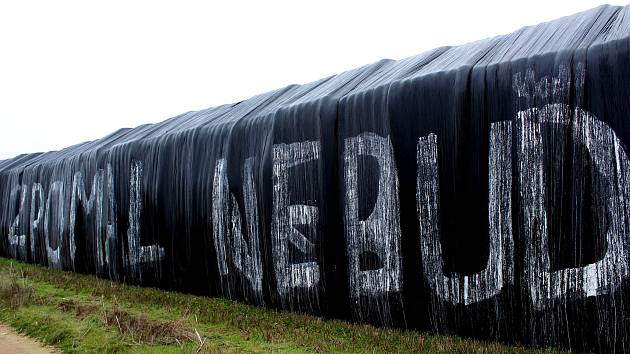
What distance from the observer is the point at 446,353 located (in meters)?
4.51

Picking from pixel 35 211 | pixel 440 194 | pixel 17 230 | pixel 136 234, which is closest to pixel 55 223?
pixel 35 211

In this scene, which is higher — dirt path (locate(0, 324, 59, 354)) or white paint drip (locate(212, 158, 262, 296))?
white paint drip (locate(212, 158, 262, 296))

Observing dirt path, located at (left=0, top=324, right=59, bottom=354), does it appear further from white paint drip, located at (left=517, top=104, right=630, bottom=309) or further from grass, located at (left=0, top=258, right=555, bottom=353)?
A: white paint drip, located at (left=517, top=104, right=630, bottom=309)

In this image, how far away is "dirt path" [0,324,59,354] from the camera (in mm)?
5395

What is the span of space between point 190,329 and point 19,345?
5.77 feet

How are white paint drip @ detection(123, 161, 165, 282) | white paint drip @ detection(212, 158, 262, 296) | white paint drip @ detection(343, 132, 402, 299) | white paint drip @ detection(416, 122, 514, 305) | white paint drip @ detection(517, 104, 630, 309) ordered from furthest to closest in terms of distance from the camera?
1. white paint drip @ detection(123, 161, 165, 282)
2. white paint drip @ detection(212, 158, 262, 296)
3. white paint drip @ detection(343, 132, 402, 299)
4. white paint drip @ detection(416, 122, 514, 305)
5. white paint drip @ detection(517, 104, 630, 309)

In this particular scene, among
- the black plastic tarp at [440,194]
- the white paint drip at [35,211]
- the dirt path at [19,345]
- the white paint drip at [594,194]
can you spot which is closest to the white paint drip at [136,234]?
the black plastic tarp at [440,194]

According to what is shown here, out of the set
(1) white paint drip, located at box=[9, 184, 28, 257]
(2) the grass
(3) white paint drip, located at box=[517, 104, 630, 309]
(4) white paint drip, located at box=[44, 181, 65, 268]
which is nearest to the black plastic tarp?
(3) white paint drip, located at box=[517, 104, 630, 309]

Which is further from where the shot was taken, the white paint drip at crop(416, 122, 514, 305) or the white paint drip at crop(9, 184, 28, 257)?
the white paint drip at crop(9, 184, 28, 257)

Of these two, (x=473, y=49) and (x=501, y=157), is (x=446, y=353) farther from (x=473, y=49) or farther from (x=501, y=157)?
(x=473, y=49)

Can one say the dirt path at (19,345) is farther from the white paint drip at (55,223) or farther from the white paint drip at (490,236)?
the white paint drip at (55,223)

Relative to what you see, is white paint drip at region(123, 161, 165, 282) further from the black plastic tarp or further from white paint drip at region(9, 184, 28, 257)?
white paint drip at region(9, 184, 28, 257)

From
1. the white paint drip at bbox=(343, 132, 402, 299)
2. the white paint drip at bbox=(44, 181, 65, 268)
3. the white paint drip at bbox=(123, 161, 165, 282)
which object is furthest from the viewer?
the white paint drip at bbox=(44, 181, 65, 268)

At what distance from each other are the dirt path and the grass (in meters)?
0.10
